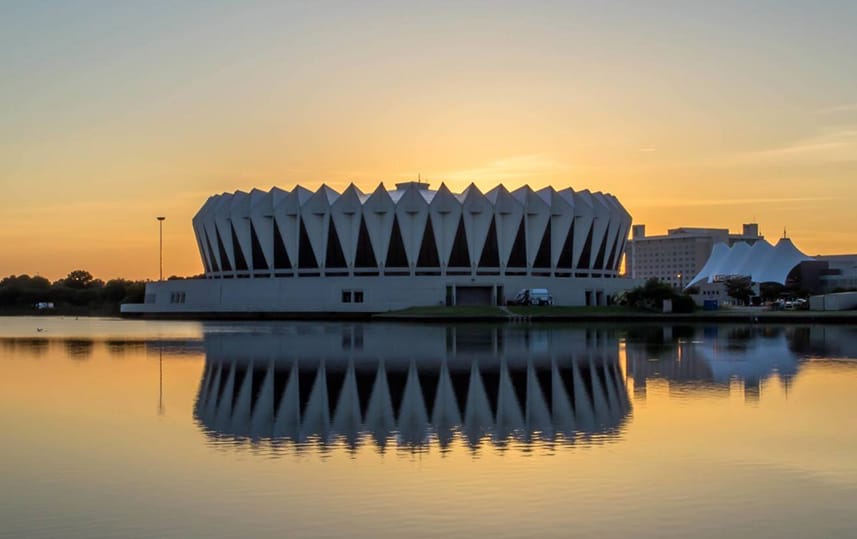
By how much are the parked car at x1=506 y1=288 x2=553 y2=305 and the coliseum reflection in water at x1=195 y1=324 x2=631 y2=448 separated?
4352cm

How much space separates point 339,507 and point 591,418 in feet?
29.3

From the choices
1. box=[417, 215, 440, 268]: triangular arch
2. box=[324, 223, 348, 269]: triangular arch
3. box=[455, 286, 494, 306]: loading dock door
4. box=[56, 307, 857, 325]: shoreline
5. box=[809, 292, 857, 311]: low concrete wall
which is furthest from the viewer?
box=[324, 223, 348, 269]: triangular arch

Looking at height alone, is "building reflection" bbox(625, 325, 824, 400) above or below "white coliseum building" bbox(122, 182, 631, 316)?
below

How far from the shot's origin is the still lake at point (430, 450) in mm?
12109

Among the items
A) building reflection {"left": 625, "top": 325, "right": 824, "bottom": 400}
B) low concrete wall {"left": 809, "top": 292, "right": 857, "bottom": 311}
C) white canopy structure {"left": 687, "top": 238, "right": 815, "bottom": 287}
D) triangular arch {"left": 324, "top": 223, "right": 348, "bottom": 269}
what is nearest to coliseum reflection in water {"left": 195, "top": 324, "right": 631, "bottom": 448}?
building reflection {"left": 625, "top": 325, "right": 824, "bottom": 400}

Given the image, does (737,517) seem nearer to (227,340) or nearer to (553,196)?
(227,340)

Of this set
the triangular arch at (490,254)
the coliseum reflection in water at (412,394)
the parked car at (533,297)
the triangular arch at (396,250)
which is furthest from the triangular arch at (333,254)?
the coliseum reflection in water at (412,394)

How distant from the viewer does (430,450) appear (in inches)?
656

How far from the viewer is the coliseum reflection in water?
1880 cm

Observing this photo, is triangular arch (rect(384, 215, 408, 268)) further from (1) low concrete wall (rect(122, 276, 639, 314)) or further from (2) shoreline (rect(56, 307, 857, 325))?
(2) shoreline (rect(56, 307, 857, 325))

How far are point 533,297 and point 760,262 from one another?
48.3 meters

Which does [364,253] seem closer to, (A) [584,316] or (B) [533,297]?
(B) [533,297]

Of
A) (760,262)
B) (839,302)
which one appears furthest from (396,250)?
(760,262)

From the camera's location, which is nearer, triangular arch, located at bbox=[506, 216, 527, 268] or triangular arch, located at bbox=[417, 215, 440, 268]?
triangular arch, located at bbox=[417, 215, 440, 268]
